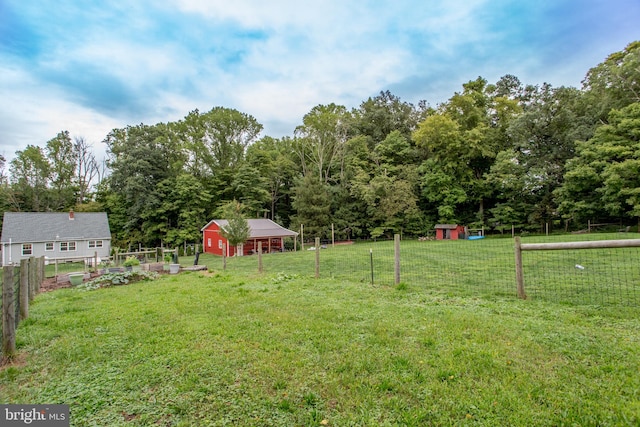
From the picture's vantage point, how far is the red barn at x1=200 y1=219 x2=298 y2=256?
2347 cm

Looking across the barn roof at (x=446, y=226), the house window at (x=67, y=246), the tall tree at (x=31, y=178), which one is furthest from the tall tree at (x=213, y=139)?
the barn roof at (x=446, y=226)

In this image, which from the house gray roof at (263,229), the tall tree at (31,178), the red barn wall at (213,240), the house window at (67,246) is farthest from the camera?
the tall tree at (31,178)

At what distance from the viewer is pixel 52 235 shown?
78.8ft

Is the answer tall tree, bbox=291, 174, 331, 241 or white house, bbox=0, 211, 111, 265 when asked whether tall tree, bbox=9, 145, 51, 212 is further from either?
tall tree, bbox=291, 174, 331, 241

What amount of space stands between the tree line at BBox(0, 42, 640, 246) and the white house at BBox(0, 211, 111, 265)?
325cm

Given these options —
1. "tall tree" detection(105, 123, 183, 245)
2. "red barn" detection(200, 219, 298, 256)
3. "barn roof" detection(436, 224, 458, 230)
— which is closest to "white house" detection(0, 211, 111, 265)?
"tall tree" detection(105, 123, 183, 245)

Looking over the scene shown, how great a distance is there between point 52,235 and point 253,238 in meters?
16.3

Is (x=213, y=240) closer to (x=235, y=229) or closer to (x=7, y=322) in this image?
(x=235, y=229)

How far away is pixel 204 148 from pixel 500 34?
1194 inches

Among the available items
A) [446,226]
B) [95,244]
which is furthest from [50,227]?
[446,226]

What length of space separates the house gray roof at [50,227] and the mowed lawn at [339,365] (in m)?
24.6

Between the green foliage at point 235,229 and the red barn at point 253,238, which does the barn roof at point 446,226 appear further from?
the green foliage at point 235,229

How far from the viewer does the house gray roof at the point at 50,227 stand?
75.6 ft

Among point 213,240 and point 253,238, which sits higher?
point 253,238
